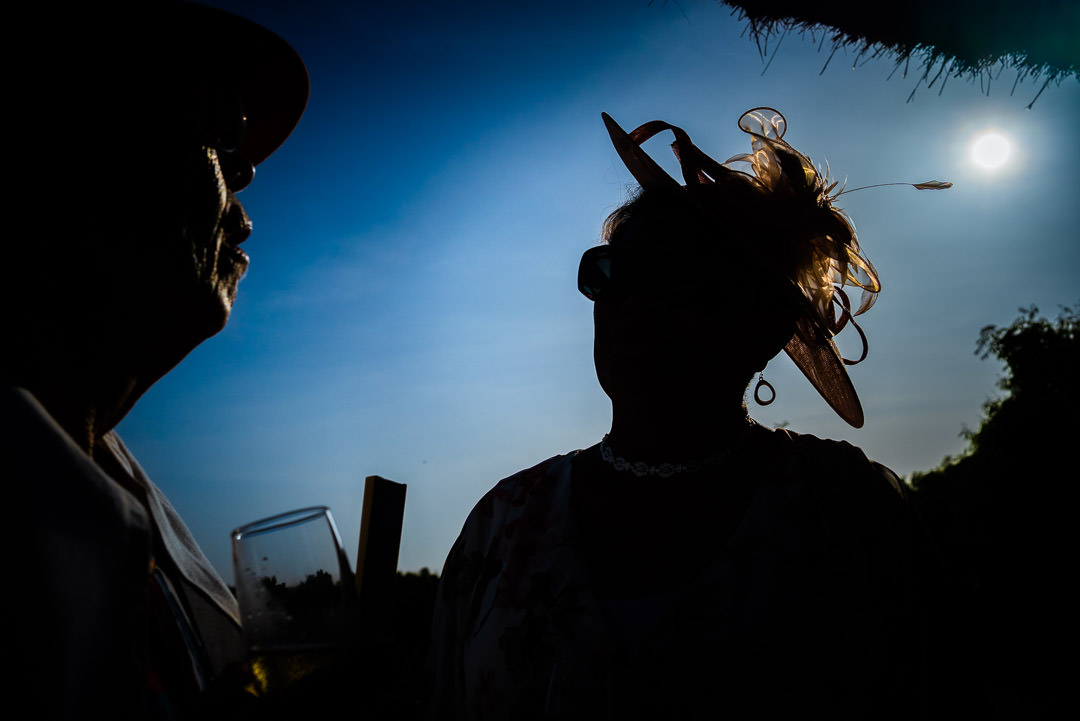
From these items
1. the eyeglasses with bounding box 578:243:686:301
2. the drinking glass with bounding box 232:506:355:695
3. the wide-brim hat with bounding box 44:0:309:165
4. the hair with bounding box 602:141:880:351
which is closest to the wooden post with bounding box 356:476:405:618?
the drinking glass with bounding box 232:506:355:695

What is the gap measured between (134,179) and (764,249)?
2139mm

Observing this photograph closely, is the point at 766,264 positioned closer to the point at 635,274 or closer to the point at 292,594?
the point at 635,274

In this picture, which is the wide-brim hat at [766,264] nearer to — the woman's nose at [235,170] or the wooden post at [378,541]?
the woman's nose at [235,170]

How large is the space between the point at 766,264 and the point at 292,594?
78.1 inches

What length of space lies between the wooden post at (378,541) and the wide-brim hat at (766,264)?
173 cm

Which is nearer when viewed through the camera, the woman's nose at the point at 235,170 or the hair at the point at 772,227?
the woman's nose at the point at 235,170

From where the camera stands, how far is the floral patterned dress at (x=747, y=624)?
181 centimetres

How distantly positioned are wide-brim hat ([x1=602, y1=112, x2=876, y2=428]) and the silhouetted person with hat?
1546mm

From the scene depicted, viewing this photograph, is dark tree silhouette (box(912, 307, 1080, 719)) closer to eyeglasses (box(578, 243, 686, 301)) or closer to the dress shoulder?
the dress shoulder

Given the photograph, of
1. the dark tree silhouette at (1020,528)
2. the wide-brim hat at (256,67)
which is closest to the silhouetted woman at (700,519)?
the wide-brim hat at (256,67)

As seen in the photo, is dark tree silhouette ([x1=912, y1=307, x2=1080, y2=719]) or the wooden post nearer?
the wooden post

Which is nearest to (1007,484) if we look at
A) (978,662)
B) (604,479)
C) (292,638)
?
(978,662)

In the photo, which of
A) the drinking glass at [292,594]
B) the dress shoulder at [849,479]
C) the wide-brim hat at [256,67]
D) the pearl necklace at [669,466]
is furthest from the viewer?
the pearl necklace at [669,466]

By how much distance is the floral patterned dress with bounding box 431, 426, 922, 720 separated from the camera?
5.94ft
